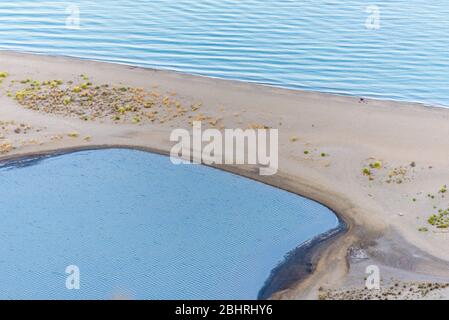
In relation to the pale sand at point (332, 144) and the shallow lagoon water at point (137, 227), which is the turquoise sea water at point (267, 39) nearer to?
the pale sand at point (332, 144)

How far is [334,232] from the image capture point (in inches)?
1194

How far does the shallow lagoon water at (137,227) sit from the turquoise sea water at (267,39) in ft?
53.3

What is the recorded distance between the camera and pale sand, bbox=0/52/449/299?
93.2ft

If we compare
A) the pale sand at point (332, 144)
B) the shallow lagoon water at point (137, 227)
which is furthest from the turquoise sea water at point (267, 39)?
the shallow lagoon water at point (137, 227)

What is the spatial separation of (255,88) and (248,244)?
19.2 meters

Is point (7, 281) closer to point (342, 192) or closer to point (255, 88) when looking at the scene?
point (342, 192)

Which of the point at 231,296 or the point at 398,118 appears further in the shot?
the point at 398,118

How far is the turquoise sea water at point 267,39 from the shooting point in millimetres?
50500

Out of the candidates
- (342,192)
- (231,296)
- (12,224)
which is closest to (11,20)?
(12,224)

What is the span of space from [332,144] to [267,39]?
22.4 m

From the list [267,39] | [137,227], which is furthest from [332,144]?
[267,39]

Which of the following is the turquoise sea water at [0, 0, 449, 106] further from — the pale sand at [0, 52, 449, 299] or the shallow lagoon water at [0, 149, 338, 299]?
the shallow lagoon water at [0, 149, 338, 299]

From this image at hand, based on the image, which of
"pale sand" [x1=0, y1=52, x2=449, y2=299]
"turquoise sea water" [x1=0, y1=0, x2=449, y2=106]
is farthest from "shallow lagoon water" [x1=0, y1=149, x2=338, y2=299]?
"turquoise sea water" [x1=0, y1=0, x2=449, y2=106]

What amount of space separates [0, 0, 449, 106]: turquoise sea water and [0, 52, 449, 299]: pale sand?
3560mm
